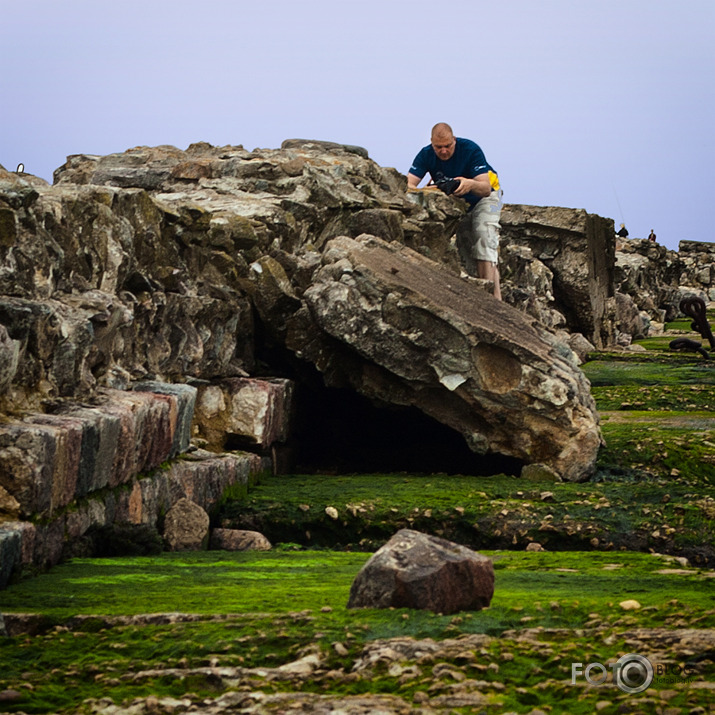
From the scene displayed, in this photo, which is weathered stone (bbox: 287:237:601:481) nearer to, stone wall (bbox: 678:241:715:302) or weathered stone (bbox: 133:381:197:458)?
weathered stone (bbox: 133:381:197:458)

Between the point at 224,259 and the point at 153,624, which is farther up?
the point at 224,259

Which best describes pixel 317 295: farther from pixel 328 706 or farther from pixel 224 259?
pixel 328 706

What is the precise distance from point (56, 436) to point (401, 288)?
5.53 meters

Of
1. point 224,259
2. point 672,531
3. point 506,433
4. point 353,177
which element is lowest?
point 672,531

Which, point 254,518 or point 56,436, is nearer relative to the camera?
point 56,436

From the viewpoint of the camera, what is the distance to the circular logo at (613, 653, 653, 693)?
3.49m

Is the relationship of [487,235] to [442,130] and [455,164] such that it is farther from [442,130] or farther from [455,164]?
[442,130]

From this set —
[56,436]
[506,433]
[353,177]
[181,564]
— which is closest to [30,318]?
[56,436]

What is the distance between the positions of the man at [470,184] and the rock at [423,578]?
29.6 feet

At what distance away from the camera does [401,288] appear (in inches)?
428

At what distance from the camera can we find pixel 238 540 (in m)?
8.19

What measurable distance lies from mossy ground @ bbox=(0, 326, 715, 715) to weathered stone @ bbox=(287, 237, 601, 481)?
1.21 m

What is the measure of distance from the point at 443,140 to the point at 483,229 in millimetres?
1930

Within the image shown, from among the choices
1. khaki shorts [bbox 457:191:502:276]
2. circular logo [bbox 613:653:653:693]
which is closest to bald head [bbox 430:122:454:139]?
khaki shorts [bbox 457:191:502:276]
